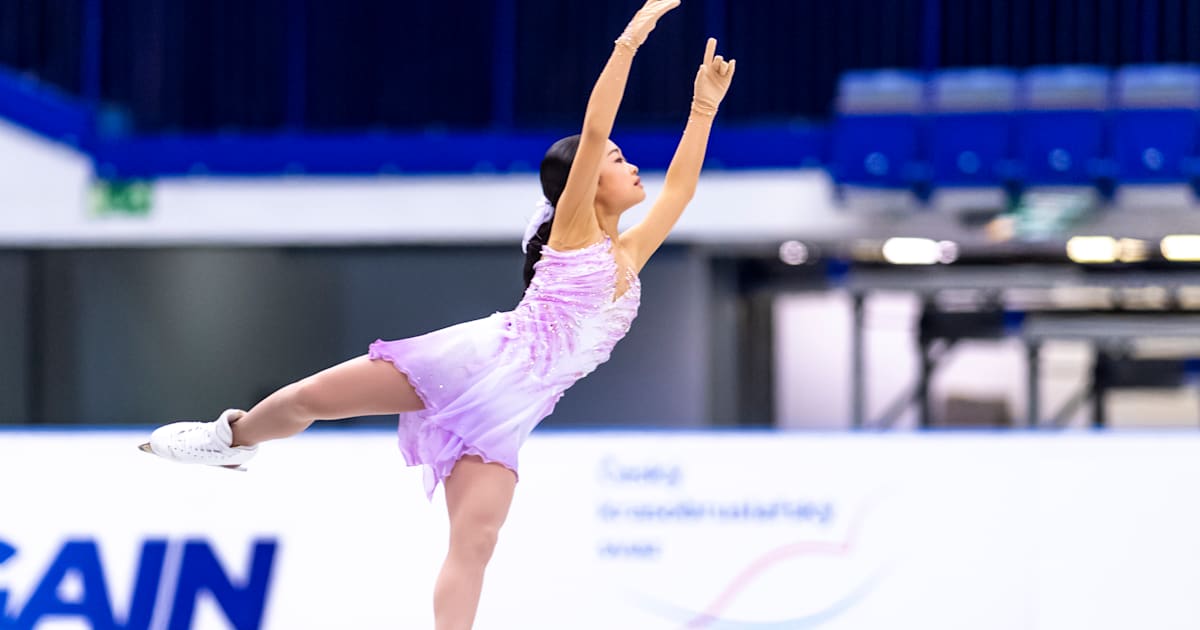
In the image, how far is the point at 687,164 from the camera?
308cm

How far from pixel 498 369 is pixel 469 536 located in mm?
335

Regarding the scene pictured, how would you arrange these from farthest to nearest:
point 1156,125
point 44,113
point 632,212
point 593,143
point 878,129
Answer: point 44,113 → point 632,212 → point 878,129 → point 1156,125 → point 593,143

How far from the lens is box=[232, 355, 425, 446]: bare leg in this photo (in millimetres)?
2783

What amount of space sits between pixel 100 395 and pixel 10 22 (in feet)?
7.16

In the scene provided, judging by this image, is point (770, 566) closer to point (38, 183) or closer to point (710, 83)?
point (710, 83)

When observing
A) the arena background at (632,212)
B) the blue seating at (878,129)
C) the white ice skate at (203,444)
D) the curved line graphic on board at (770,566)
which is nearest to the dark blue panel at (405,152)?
the arena background at (632,212)

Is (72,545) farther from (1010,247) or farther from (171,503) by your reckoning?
(1010,247)

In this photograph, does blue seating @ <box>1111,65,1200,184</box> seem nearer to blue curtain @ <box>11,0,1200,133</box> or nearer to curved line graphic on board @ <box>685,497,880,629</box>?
blue curtain @ <box>11,0,1200,133</box>

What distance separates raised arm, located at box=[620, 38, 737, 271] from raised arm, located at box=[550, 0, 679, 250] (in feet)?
0.71

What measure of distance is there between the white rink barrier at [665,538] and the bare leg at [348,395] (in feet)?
4.28

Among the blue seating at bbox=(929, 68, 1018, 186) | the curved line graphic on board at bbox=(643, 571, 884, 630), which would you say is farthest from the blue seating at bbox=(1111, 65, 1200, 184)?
the curved line graphic on board at bbox=(643, 571, 884, 630)

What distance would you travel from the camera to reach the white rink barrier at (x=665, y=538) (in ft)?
13.1

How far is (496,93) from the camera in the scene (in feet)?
25.6

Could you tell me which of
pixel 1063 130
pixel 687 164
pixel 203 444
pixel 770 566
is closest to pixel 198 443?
pixel 203 444
